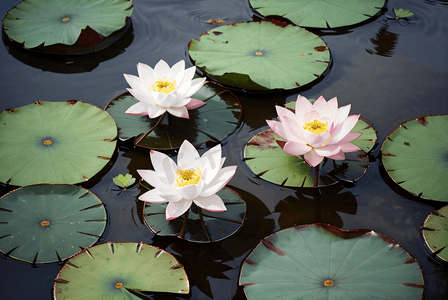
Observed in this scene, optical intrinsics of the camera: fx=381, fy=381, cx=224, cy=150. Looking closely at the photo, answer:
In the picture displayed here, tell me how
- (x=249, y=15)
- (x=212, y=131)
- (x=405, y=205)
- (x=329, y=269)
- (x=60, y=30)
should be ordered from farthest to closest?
(x=249, y=15)
(x=60, y=30)
(x=212, y=131)
(x=405, y=205)
(x=329, y=269)

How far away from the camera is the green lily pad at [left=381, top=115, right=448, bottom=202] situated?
1876mm

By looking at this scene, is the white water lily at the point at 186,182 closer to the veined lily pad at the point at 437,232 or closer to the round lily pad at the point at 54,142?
the round lily pad at the point at 54,142

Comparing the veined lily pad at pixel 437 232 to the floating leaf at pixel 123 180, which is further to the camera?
the floating leaf at pixel 123 180

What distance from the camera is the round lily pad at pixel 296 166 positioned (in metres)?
1.97

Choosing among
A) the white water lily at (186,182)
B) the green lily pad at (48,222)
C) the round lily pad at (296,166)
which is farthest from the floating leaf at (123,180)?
the round lily pad at (296,166)

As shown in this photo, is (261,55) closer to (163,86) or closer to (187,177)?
(163,86)

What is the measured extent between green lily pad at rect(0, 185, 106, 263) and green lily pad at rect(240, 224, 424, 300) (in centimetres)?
74

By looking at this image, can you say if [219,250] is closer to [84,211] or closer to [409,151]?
[84,211]

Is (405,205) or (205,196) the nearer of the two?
(205,196)

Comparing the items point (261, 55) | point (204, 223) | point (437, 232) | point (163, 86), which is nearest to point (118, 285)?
point (204, 223)

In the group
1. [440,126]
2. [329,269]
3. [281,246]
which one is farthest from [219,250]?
[440,126]

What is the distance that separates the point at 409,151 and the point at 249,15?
5.82 ft

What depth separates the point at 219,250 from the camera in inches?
68.6

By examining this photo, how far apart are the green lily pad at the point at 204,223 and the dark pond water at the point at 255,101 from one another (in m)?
0.04
